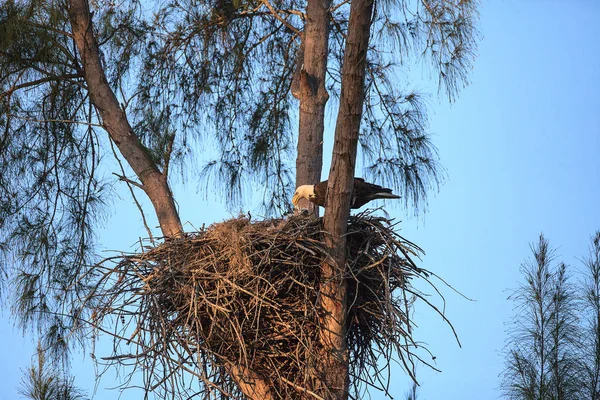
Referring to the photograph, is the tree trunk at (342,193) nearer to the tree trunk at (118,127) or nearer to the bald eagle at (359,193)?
the bald eagle at (359,193)

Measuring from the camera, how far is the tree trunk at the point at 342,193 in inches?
139

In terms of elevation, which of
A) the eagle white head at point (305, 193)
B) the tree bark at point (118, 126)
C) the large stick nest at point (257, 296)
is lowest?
the large stick nest at point (257, 296)

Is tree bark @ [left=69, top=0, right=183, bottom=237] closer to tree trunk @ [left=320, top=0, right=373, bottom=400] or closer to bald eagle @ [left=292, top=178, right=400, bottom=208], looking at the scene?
bald eagle @ [left=292, top=178, right=400, bottom=208]

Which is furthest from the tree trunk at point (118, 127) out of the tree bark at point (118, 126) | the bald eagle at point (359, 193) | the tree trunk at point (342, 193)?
the tree trunk at point (342, 193)

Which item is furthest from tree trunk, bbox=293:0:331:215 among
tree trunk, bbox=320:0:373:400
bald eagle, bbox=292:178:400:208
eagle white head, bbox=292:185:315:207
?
tree trunk, bbox=320:0:373:400

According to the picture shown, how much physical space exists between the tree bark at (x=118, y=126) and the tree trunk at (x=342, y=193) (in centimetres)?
121

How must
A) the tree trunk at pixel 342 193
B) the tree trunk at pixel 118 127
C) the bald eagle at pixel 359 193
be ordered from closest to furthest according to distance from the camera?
the tree trunk at pixel 342 193 → the bald eagle at pixel 359 193 → the tree trunk at pixel 118 127

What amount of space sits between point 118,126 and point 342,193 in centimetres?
192

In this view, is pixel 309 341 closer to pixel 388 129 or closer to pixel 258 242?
pixel 258 242

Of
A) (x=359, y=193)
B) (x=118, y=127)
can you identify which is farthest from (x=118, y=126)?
(x=359, y=193)

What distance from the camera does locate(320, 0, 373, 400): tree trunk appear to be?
3523 millimetres

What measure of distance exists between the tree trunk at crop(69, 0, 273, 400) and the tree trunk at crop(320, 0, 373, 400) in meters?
1.23

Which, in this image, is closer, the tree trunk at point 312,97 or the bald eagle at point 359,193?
the bald eagle at point 359,193


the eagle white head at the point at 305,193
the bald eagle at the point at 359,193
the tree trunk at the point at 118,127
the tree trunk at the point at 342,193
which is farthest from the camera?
the tree trunk at the point at 118,127
